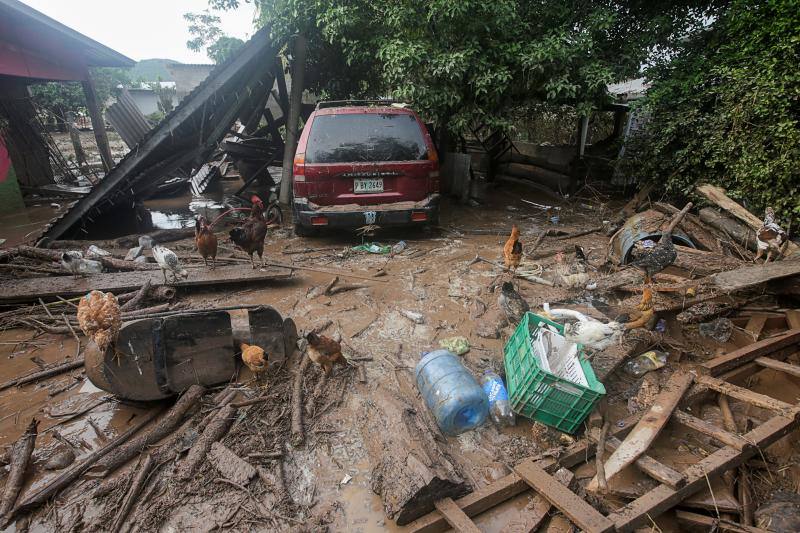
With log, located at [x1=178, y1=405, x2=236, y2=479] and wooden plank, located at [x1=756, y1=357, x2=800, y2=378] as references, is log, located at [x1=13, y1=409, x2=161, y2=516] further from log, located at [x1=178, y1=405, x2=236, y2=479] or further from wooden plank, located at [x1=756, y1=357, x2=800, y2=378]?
wooden plank, located at [x1=756, y1=357, x2=800, y2=378]

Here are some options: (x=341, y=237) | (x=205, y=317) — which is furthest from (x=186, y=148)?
(x=205, y=317)

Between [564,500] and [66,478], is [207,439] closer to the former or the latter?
[66,478]

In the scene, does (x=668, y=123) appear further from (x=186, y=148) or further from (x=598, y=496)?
(x=186, y=148)

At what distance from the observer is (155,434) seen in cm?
285

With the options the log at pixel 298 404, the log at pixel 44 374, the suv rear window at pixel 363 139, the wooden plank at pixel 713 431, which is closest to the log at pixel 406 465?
the log at pixel 298 404

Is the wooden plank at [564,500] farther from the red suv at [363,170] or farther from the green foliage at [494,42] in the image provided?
the green foliage at [494,42]

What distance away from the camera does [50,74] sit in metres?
10.5

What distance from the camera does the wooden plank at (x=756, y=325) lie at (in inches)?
157

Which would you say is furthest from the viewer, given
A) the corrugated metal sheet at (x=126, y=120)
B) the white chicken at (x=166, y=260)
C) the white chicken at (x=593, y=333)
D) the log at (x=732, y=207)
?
the corrugated metal sheet at (x=126, y=120)

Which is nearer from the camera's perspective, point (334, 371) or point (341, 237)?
point (334, 371)

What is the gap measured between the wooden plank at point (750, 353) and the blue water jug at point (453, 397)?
207 cm

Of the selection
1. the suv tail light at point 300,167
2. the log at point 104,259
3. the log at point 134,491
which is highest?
the suv tail light at point 300,167

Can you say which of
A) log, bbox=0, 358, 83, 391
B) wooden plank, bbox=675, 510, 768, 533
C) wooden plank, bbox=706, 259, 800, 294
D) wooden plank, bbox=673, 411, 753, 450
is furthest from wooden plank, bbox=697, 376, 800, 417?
log, bbox=0, 358, 83, 391

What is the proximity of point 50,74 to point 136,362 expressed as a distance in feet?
39.7
